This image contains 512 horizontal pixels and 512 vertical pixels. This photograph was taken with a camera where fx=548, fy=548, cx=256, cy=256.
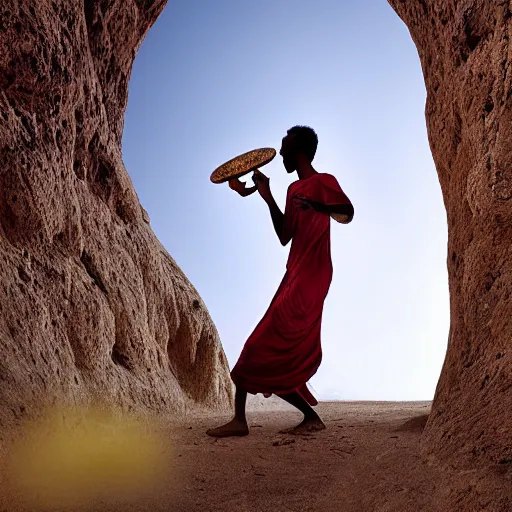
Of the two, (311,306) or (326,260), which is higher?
(326,260)

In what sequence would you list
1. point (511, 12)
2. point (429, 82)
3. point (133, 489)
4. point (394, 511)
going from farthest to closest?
point (429, 82), point (133, 489), point (511, 12), point (394, 511)

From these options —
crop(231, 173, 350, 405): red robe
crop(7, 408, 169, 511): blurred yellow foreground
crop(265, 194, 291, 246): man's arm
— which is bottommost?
crop(7, 408, 169, 511): blurred yellow foreground

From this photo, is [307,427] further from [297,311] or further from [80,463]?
[80,463]

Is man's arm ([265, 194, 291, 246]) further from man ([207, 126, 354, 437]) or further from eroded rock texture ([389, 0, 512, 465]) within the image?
eroded rock texture ([389, 0, 512, 465])

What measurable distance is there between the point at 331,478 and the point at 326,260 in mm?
1567

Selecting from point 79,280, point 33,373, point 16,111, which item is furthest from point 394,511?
point 16,111

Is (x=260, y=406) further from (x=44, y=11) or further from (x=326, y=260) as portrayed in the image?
(x=44, y=11)

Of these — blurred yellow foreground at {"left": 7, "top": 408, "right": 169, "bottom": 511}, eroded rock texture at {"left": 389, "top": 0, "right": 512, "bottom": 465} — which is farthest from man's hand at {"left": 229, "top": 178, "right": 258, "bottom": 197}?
blurred yellow foreground at {"left": 7, "top": 408, "right": 169, "bottom": 511}

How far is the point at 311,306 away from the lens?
3.62 meters

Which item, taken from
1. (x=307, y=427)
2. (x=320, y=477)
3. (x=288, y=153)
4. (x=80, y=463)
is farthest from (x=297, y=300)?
(x=80, y=463)

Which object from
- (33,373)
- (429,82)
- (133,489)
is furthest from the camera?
(429,82)

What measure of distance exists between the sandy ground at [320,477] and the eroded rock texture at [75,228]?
33.4 inches

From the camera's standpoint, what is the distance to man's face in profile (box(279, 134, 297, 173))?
13.0 ft

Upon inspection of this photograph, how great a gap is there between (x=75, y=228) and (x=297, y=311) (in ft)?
5.75
